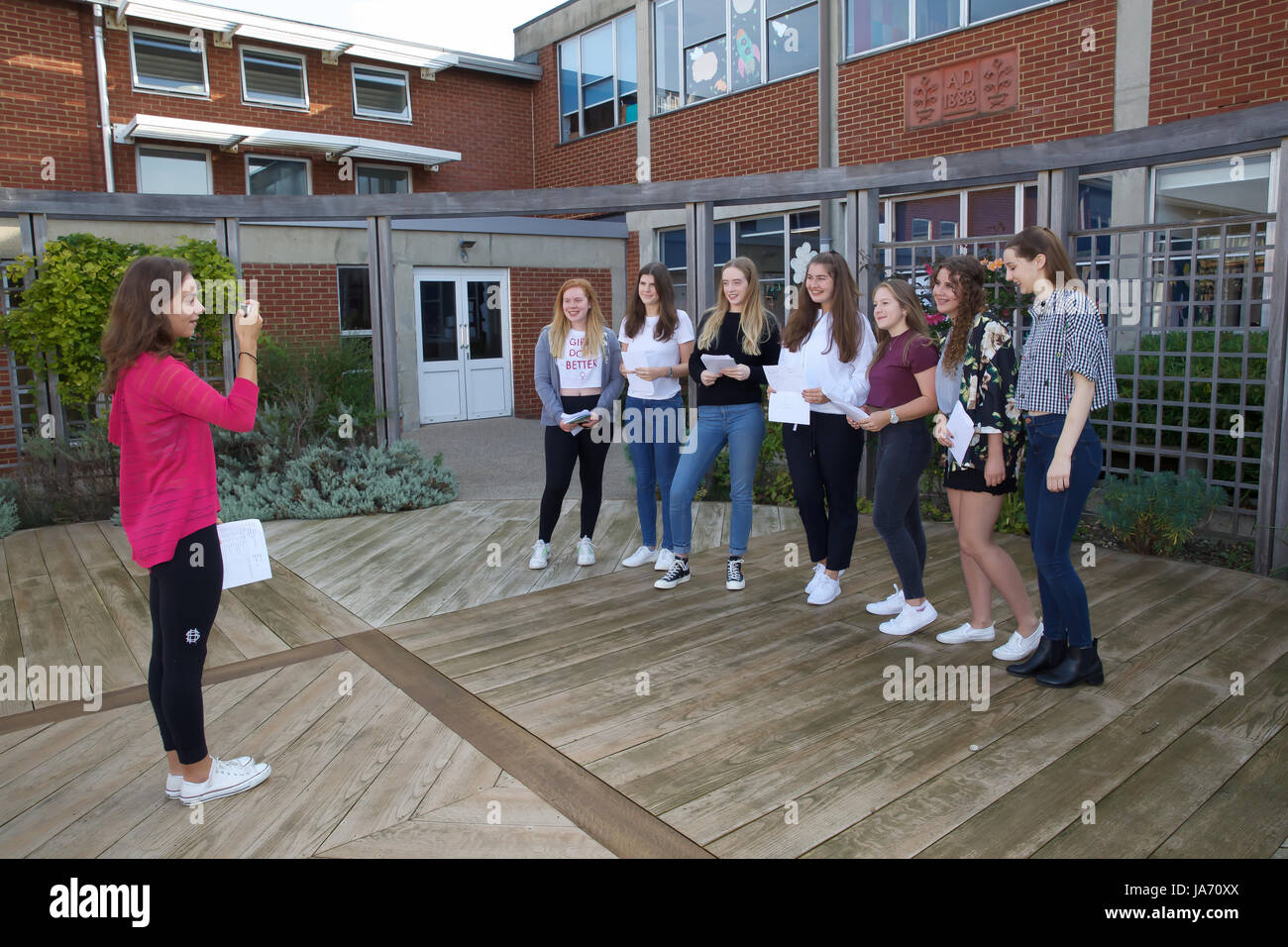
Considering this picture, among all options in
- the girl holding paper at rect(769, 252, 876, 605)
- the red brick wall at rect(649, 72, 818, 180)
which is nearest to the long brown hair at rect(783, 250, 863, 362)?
the girl holding paper at rect(769, 252, 876, 605)

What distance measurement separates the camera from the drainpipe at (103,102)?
1340 centimetres

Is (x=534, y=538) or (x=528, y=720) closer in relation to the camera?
(x=528, y=720)

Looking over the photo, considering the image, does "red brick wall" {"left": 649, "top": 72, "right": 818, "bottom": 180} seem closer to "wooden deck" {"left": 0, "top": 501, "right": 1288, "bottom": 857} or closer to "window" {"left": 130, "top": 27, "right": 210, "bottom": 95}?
"window" {"left": 130, "top": 27, "right": 210, "bottom": 95}

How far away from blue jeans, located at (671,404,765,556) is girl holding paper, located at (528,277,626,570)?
637mm

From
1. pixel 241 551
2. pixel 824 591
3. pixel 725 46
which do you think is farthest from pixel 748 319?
pixel 725 46

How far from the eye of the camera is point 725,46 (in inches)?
531

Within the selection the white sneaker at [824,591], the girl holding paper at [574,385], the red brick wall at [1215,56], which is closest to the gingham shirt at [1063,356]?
the white sneaker at [824,591]

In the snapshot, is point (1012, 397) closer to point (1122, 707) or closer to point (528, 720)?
point (1122, 707)

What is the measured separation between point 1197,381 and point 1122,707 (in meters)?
3.33

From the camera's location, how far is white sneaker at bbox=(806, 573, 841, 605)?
15.7ft

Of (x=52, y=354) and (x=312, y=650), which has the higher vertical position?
(x=52, y=354)

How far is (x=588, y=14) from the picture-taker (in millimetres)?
15734
